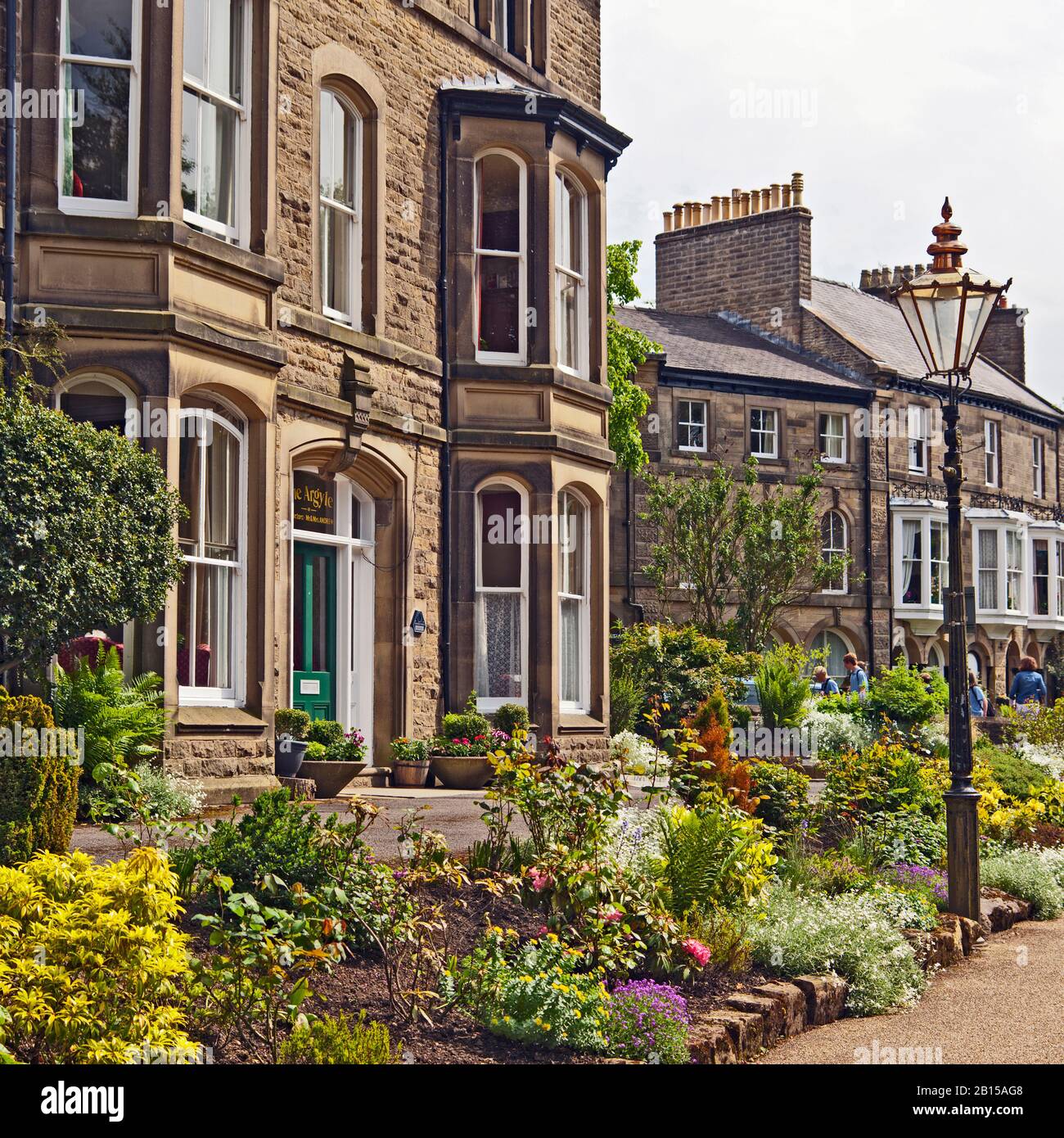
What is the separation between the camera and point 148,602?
10.7 meters

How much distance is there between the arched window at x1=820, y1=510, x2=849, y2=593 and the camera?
38.3 meters

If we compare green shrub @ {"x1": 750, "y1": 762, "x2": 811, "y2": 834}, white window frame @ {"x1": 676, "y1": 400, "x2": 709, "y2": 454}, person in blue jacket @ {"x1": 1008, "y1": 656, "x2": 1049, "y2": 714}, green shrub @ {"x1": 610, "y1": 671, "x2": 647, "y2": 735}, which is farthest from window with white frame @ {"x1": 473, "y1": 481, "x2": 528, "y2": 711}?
white window frame @ {"x1": 676, "y1": 400, "x2": 709, "y2": 454}

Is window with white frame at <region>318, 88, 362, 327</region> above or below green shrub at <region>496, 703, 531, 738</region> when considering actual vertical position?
above

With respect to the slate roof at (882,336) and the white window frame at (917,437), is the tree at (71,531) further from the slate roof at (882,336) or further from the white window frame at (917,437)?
the white window frame at (917,437)

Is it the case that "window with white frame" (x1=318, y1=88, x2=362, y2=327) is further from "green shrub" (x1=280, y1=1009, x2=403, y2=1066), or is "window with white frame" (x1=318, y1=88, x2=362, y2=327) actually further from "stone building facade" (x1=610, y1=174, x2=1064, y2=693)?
"stone building facade" (x1=610, y1=174, x2=1064, y2=693)

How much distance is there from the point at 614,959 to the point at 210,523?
23.2 ft

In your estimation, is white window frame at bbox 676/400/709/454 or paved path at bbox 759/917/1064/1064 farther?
white window frame at bbox 676/400/709/454

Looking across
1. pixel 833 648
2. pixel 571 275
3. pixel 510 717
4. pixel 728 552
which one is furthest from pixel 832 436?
pixel 510 717

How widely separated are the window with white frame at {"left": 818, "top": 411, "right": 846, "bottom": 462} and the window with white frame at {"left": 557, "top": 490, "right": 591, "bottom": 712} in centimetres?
2040

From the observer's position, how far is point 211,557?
43.9ft

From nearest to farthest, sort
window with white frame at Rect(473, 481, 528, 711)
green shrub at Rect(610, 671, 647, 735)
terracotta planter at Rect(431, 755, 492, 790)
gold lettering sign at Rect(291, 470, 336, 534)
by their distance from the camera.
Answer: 1. gold lettering sign at Rect(291, 470, 336, 534)
2. terracotta planter at Rect(431, 755, 492, 790)
3. window with white frame at Rect(473, 481, 528, 711)
4. green shrub at Rect(610, 671, 647, 735)

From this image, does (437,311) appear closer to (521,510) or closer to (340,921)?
(521,510)

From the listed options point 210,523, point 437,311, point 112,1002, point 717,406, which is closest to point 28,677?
point 210,523

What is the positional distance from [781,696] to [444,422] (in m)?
6.31
